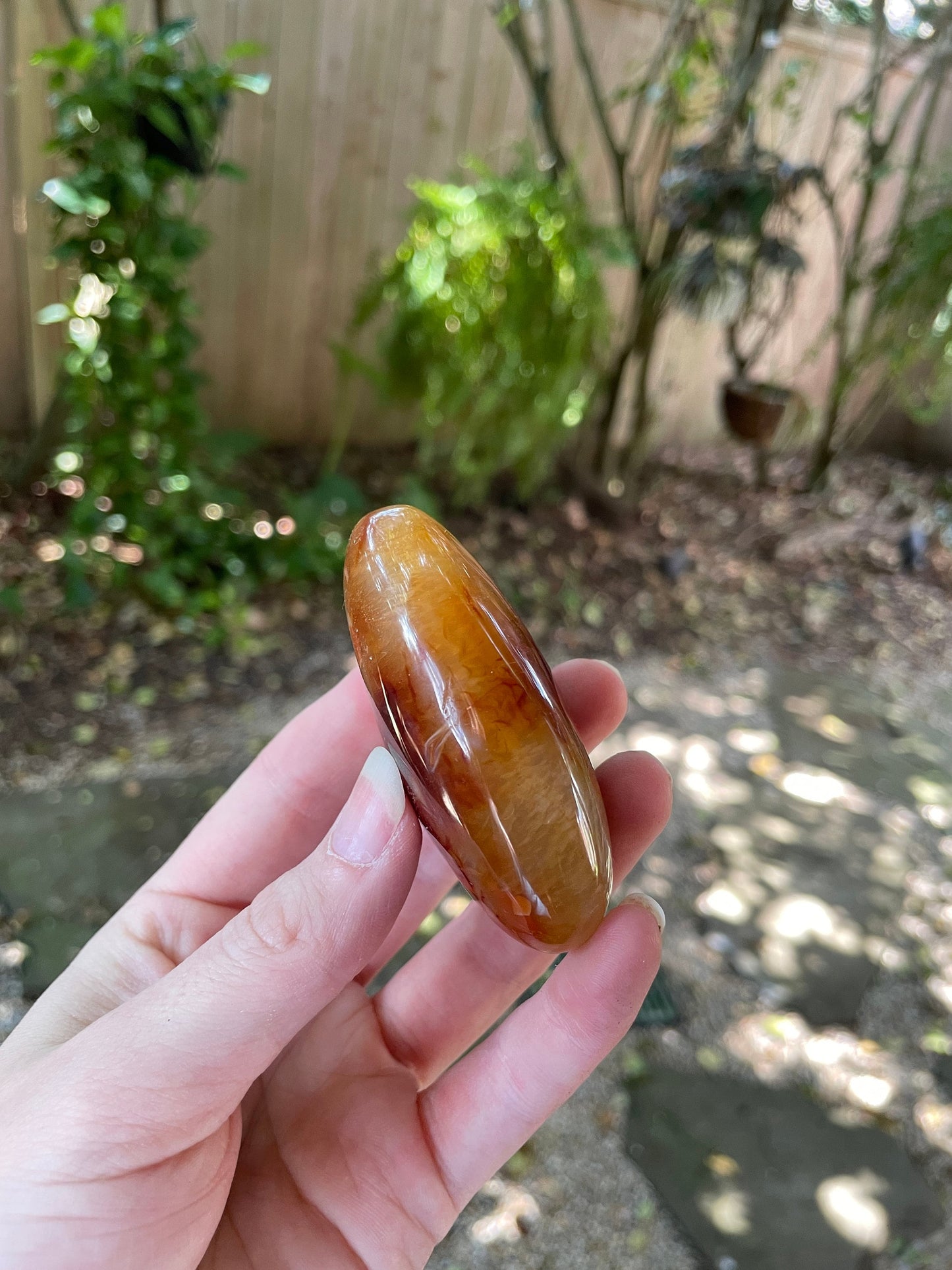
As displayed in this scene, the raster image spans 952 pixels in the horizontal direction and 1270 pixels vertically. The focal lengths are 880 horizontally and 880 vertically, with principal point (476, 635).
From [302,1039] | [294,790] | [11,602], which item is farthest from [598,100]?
[302,1039]

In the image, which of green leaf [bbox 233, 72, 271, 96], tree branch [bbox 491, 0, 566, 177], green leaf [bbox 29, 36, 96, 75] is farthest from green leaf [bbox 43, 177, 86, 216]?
tree branch [bbox 491, 0, 566, 177]

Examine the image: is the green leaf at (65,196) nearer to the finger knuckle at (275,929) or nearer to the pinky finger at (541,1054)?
the finger knuckle at (275,929)

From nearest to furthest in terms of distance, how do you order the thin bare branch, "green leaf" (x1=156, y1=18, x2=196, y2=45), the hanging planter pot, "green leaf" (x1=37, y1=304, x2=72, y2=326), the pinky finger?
the pinky finger → "green leaf" (x1=156, y1=18, x2=196, y2=45) → "green leaf" (x1=37, y1=304, x2=72, y2=326) → the thin bare branch → the hanging planter pot

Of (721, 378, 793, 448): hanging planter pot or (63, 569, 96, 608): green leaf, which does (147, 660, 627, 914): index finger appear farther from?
(721, 378, 793, 448): hanging planter pot

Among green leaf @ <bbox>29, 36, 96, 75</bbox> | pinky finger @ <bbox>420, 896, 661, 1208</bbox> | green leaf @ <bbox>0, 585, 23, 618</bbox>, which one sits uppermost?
green leaf @ <bbox>29, 36, 96, 75</bbox>

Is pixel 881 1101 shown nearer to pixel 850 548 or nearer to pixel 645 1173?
pixel 645 1173

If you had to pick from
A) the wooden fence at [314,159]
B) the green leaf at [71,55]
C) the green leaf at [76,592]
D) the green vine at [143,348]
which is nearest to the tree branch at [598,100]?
the wooden fence at [314,159]

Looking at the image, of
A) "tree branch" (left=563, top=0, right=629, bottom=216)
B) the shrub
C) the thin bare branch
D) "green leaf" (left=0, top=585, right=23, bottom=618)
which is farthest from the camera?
"tree branch" (left=563, top=0, right=629, bottom=216)
